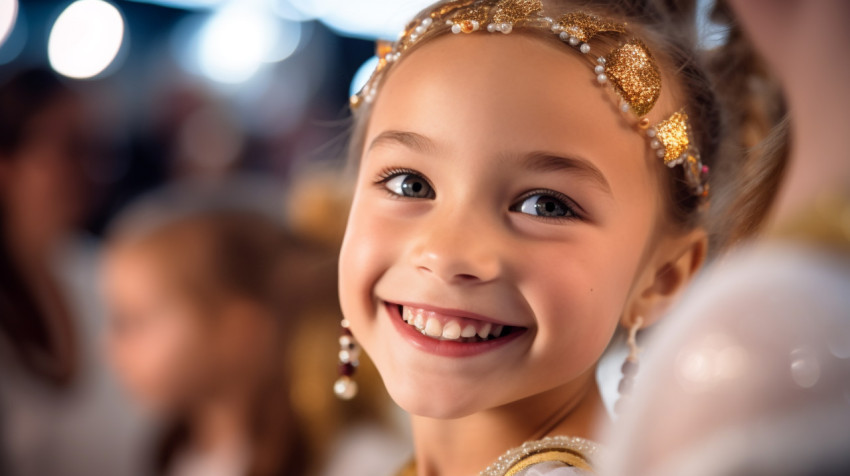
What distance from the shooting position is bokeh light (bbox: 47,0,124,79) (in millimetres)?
3809

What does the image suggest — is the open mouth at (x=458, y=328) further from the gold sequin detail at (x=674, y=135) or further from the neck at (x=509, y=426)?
the gold sequin detail at (x=674, y=135)

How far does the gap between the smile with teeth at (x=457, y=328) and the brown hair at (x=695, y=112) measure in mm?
263

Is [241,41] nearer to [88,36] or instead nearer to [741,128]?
[88,36]

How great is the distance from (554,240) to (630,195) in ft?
0.37

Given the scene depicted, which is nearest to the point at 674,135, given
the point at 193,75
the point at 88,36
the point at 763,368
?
the point at 763,368

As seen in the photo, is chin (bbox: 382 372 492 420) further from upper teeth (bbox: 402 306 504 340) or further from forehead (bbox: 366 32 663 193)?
forehead (bbox: 366 32 663 193)

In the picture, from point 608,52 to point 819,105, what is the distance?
1.33ft

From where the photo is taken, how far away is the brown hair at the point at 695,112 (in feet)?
3.04

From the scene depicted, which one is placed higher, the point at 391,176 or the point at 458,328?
the point at 391,176

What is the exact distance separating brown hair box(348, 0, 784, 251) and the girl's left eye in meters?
0.16

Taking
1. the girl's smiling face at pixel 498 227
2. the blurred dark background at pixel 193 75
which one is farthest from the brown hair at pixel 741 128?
the blurred dark background at pixel 193 75

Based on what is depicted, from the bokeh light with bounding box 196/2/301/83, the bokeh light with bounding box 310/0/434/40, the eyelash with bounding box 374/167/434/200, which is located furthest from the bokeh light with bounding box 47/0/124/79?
the eyelash with bounding box 374/167/434/200

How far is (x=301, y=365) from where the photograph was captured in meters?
2.13

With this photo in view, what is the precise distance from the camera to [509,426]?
92 cm
